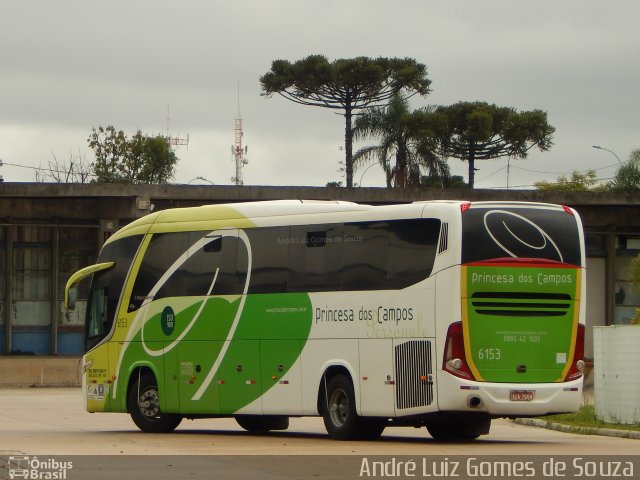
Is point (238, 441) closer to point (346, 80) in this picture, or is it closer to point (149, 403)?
point (149, 403)

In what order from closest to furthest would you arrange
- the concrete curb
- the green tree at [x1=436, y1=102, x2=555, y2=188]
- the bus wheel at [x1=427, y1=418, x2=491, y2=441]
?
the bus wheel at [x1=427, y1=418, x2=491, y2=441]
the concrete curb
the green tree at [x1=436, y1=102, x2=555, y2=188]

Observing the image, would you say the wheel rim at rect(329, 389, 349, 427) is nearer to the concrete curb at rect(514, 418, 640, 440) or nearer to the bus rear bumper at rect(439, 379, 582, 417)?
the bus rear bumper at rect(439, 379, 582, 417)

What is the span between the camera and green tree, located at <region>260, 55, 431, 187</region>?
276 ft

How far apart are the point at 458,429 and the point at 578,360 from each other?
2.40 metres

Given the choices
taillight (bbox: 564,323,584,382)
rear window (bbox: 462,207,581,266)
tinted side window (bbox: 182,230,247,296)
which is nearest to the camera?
rear window (bbox: 462,207,581,266)

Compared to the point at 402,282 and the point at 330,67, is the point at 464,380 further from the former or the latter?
the point at 330,67

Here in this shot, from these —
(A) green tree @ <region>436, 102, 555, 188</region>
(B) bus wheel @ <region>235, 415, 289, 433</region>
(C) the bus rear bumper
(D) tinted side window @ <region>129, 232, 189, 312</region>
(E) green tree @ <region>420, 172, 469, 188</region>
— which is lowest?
(B) bus wheel @ <region>235, 415, 289, 433</region>

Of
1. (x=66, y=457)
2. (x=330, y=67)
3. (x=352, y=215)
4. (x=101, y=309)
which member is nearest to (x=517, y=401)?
(x=352, y=215)

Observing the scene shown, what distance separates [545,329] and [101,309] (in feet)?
29.0

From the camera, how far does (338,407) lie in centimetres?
2084

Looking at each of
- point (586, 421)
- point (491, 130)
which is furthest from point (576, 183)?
point (586, 421)

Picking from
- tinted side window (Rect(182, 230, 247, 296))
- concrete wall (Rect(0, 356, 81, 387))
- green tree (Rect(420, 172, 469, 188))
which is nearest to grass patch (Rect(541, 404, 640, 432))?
tinted side window (Rect(182, 230, 247, 296))

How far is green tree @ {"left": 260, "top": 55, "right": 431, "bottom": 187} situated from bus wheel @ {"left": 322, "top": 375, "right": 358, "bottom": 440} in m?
61.2

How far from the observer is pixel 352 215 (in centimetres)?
2091
